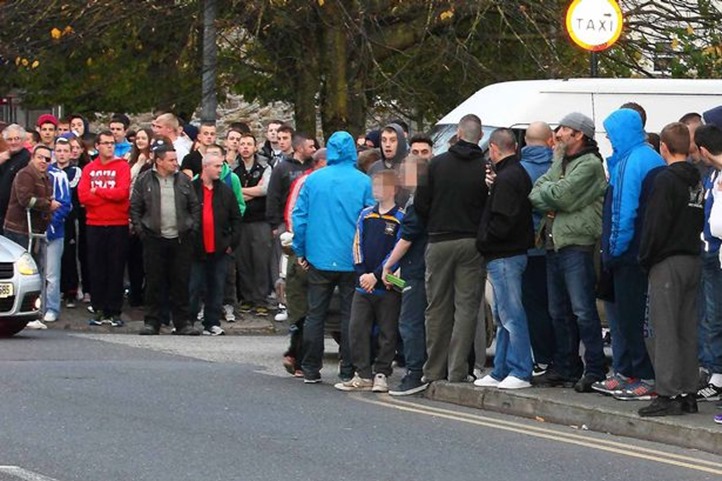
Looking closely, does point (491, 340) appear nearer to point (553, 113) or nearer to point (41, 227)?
point (553, 113)

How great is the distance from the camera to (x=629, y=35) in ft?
84.7

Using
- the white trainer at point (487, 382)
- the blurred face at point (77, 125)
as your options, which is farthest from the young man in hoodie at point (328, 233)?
the blurred face at point (77, 125)

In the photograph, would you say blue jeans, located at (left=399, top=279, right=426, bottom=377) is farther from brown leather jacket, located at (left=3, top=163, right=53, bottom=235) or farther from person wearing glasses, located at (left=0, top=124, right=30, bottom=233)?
person wearing glasses, located at (left=0, top=124, right=30, bottom=233)

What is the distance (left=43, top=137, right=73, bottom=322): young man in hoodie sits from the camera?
19.7 metres

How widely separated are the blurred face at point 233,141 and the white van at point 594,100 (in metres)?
4.08

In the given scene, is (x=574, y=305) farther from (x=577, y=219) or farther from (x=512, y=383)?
(x=512, y=383)

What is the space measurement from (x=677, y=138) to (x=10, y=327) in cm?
787

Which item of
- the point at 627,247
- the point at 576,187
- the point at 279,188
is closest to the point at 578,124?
the point at 576,187

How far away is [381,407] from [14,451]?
10.8 ft

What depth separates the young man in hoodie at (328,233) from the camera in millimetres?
14859

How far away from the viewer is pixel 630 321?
1326 cm

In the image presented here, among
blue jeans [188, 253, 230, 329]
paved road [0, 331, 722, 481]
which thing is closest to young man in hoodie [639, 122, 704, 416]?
paved road [0, 331, 722, 481]

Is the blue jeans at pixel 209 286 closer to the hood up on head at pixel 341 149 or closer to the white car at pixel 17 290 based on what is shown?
the white car at pixel 17 290

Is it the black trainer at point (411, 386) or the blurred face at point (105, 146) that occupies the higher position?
the blurred face at point (105, 146)
